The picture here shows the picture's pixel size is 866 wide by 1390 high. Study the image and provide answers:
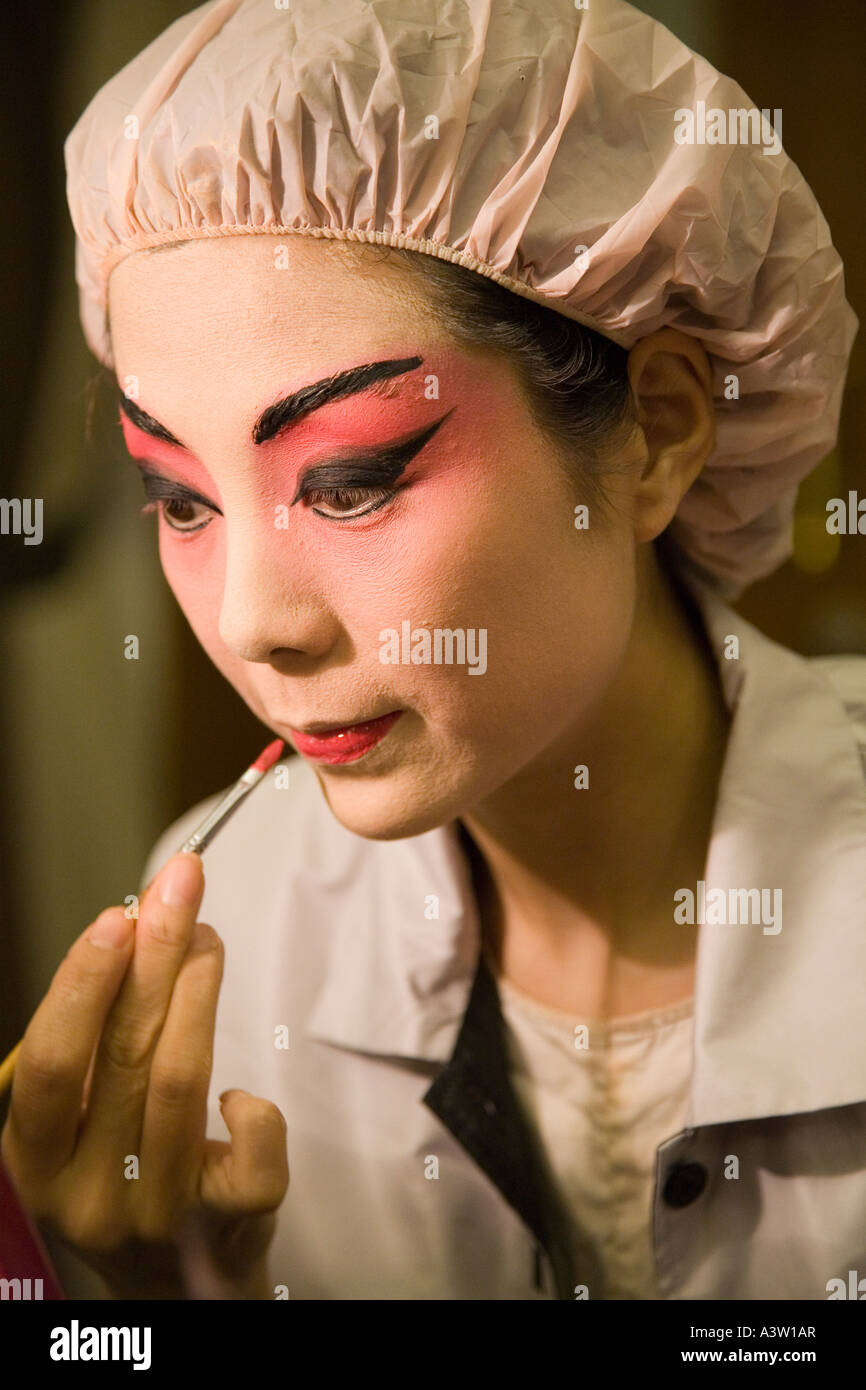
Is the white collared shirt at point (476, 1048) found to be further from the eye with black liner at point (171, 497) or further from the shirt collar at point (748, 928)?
the eye with black liner at point (171, 497)

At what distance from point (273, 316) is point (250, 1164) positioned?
532 mm

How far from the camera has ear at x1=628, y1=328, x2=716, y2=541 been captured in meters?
0.78

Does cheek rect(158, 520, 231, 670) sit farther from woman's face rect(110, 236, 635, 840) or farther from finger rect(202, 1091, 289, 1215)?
finger rect(202, 1091, 289, 1215)

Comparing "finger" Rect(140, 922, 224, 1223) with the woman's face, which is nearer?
the woman's face

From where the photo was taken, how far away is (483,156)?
2.22 ft

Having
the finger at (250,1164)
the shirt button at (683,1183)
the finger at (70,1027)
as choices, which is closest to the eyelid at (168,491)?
the finger at (70,1027)

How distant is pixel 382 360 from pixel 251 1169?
0.52m

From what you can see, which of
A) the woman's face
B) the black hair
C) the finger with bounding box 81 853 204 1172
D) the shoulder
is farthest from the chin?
the shoulder

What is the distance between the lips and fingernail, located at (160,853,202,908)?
11cm

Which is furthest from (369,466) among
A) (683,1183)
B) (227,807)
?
(683,1183)

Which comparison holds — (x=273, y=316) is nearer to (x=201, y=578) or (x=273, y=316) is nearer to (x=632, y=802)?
(x=201, y=578)

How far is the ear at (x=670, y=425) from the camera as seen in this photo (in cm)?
78

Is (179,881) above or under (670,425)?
under

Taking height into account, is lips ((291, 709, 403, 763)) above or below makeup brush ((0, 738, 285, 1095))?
above
